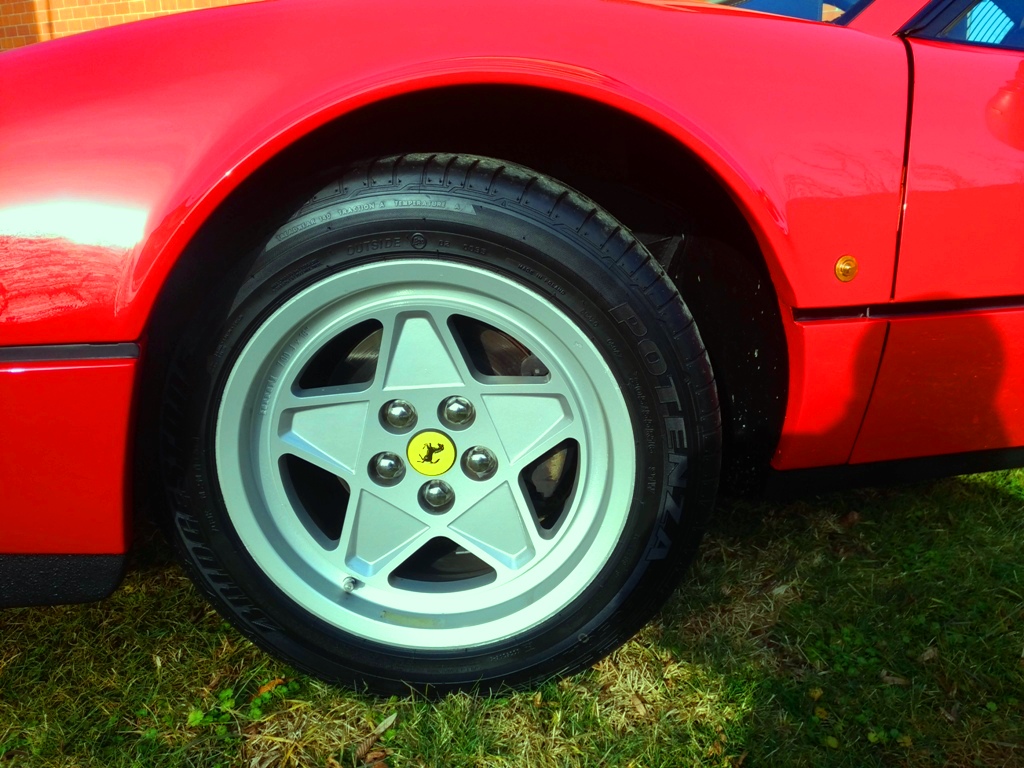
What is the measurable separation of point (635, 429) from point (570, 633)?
40 centimetres

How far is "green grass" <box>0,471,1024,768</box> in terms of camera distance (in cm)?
131

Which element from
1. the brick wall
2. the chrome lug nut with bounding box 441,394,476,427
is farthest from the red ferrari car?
the brick wall

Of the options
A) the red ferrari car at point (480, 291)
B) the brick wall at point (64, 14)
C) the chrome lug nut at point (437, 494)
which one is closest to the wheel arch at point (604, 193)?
the red ferrari car at point (480, 291)

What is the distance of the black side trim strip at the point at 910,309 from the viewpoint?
1.25 meters

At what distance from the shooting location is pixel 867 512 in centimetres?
188

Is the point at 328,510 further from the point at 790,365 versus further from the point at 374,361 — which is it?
the point at 790,365

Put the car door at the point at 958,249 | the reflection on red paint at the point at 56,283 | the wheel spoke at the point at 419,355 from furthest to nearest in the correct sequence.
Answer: the wheel spoke at the point at 419,355 → the car door at the point at 958,249 → the reflection on red paint at the point at 56,283

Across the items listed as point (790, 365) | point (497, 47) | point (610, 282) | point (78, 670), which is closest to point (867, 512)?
point (790, 365)

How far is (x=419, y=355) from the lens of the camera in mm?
1317

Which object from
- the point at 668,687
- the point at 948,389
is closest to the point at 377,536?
the point at 668,687

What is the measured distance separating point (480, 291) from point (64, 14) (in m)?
7.56

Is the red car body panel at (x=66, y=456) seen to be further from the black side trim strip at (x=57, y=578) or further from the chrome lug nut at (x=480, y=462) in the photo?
the chrome lug nut at (x=480, y=462)

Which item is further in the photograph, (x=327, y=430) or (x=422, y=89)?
(x=327, y=430)

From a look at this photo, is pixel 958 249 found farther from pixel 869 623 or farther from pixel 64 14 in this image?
pixel 64 14
